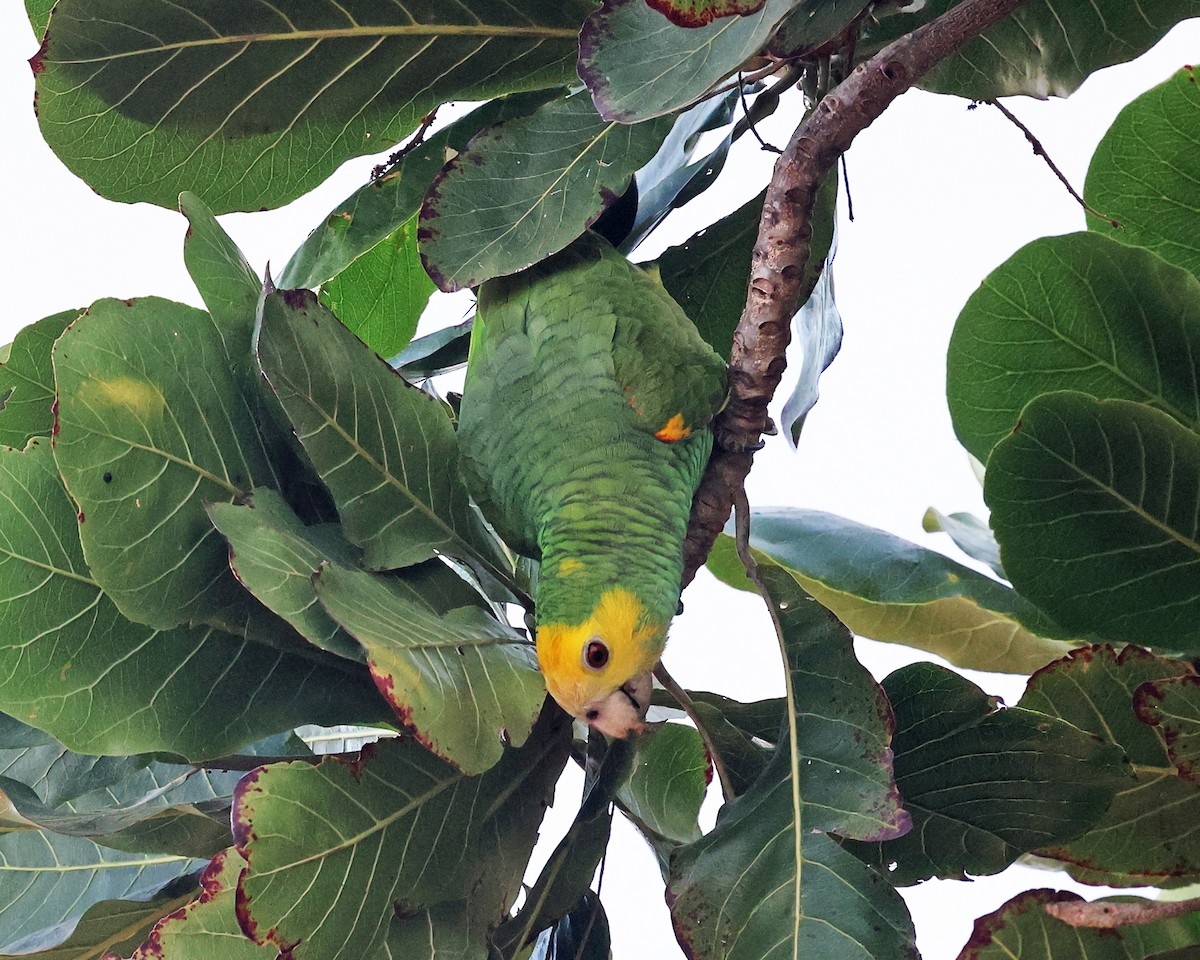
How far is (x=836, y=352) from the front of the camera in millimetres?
944

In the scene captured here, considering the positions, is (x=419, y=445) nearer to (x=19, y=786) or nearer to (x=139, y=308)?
(x=139, y=308)

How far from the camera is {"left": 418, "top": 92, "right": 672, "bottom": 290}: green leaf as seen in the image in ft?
2.72

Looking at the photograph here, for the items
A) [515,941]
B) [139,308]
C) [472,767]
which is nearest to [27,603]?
[139,308]

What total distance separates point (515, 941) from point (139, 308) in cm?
53

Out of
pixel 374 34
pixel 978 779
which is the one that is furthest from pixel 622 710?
pixel 374 34

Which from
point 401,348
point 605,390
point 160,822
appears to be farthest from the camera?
point 401,348

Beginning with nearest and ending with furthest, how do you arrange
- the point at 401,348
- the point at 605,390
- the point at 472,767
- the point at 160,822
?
1. the point at 472,767
2. the point at 160,822
3. the point at 605,390
4. the point at 401,348

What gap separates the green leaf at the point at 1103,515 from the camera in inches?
30.0

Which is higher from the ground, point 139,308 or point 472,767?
point 139,308

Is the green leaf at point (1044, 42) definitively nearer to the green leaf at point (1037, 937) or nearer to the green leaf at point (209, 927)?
the green leaf at point (1037, 937)

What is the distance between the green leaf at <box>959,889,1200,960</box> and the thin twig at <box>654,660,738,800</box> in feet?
0.64

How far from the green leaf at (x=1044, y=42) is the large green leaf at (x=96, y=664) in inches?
28.7

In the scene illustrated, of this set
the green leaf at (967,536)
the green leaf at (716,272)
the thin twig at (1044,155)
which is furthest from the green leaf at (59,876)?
the thin twig at (1044,155)

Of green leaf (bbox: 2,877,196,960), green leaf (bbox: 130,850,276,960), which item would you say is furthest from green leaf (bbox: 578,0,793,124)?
green leaf (bbox: 2,877,196,960)
